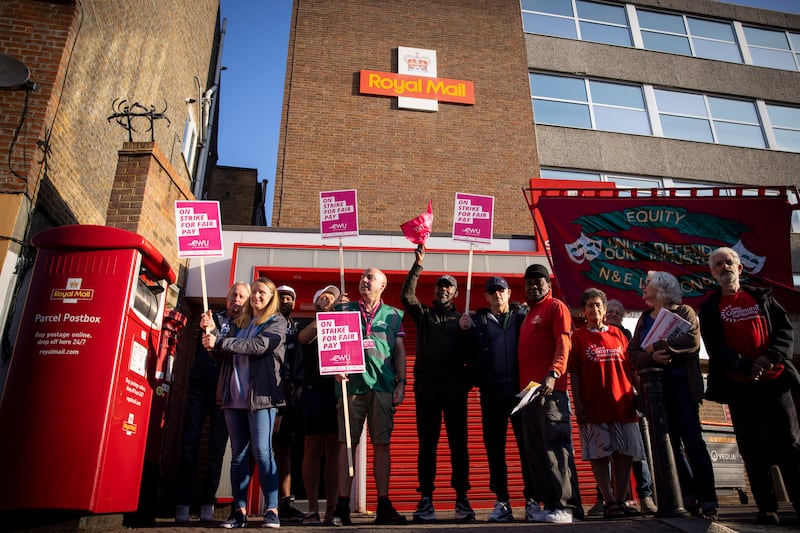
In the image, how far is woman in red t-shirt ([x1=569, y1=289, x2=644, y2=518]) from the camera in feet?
15.7

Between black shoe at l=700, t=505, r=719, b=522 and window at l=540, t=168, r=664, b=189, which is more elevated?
window at l=540, t=168, r=664, b=189

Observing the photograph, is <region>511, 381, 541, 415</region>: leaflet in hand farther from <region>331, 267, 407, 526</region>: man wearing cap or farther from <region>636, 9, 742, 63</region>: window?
<region>636, 9, 742, 63</region>: window

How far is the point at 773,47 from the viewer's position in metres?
17.7

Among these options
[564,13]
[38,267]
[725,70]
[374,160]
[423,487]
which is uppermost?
[564,13]

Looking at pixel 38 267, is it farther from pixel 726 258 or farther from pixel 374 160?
pixel 374 160

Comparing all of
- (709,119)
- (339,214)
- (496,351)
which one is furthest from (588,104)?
(496,351)

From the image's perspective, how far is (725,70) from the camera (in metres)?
16.8

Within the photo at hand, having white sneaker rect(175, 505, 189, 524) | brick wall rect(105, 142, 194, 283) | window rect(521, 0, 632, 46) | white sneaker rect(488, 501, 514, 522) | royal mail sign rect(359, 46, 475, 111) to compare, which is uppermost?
window rect(521, 0, 632, 46)

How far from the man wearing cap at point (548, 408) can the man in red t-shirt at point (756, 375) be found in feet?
3.91

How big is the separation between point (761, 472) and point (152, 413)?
15.2 ft

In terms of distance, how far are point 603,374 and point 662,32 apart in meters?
15.8

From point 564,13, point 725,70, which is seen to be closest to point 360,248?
point 564,13

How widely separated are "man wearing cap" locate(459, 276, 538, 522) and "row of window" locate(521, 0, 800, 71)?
13.4 meters

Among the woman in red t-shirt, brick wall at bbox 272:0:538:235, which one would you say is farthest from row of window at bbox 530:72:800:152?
the woman in red t-shirt
